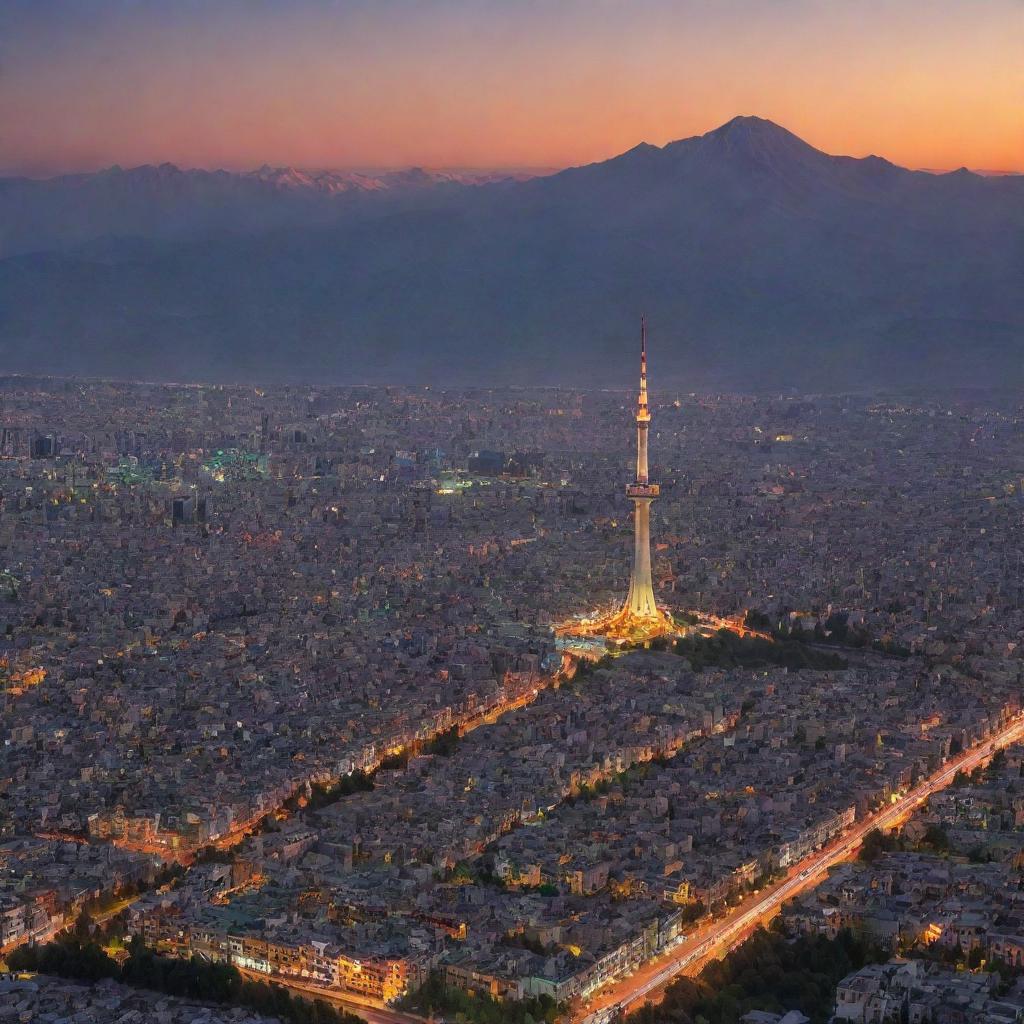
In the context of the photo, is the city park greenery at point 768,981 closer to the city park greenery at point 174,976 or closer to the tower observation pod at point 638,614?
the city park greenery at point 174,976

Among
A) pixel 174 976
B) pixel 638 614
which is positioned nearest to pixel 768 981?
pixel 174 976

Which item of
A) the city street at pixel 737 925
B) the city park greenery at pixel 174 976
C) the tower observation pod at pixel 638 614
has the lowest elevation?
the city street at pixel 737 925

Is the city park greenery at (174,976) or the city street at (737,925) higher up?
the city park greenery at (174,976)

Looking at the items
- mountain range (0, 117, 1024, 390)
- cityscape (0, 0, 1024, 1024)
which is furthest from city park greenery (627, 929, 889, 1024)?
mountain range (0, 117, 1024, 390)

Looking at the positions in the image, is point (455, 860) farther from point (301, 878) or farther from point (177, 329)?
point (177, 329)

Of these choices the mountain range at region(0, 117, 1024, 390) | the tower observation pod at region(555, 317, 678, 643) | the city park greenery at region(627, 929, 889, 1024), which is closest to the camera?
the city park greenery at region(627, 929, 889, 1024)

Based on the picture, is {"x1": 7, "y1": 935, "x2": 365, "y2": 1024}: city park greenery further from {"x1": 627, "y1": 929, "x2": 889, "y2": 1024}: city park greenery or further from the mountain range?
the mountain range

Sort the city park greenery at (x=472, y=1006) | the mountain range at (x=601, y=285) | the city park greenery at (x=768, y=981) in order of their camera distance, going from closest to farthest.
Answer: the city park greenery at (x=472, y=1006) → the city park greenery at (x=768, y=981) → the mountain range at (x=601, y=285)

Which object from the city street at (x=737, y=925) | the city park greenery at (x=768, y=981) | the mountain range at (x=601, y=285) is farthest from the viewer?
the mountain range at (x=601, y=285)

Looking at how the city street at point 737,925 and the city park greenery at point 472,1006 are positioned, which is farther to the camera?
the city street at point 737,925

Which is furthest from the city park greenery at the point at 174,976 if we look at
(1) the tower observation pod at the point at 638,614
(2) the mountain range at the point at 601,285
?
(2) the mountain range at the point at 601,285
